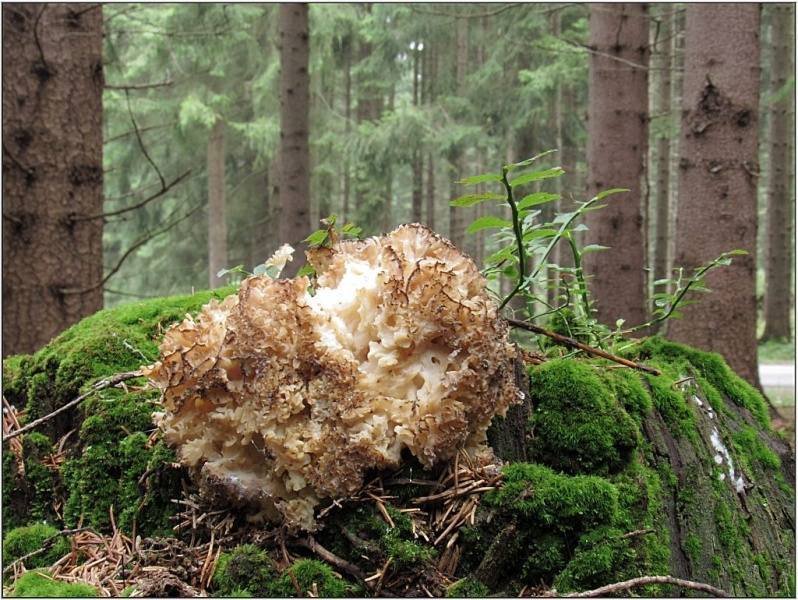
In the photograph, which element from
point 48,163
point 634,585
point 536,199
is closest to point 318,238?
point 536,199

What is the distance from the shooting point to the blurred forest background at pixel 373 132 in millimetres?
4742

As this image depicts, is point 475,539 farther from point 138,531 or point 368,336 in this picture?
point 138,531

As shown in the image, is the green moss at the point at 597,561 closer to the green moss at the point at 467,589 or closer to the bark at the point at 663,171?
the green moss at the point at 467,589

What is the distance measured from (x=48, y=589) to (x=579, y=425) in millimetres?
1713

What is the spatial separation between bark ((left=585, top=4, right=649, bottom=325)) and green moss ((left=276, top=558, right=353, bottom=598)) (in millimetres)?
4755

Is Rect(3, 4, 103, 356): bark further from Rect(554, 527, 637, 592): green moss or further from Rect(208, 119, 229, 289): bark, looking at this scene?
Rect(208, 119, 229, 289): bark

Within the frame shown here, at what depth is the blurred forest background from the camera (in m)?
4.74

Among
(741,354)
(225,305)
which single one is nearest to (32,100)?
(225,305)

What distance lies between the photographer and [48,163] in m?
4.70

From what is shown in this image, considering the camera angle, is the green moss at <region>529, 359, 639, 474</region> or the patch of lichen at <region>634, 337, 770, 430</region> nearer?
the green moss at <region>529, 359, 639, 474</region>

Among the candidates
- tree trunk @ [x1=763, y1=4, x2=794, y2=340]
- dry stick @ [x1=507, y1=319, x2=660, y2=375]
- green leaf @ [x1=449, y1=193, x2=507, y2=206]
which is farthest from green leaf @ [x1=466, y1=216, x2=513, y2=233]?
tree trunk @ [x1=763, y1=4, x2=794, y2=340]

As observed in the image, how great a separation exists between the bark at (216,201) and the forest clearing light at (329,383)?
48.5 feet

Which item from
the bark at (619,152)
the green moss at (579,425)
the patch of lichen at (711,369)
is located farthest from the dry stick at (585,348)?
the bark at (619,152)

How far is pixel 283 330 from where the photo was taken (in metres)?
2.01
